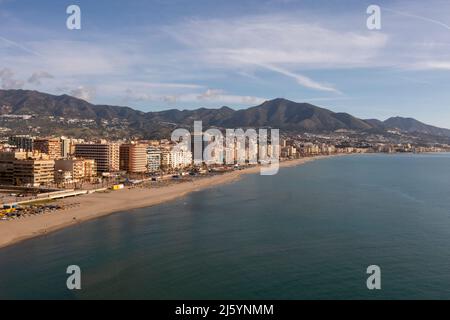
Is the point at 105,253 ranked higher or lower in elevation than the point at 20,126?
lower

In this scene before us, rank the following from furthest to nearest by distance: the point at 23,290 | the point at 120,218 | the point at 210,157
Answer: the point at 210,157 < the point at 120,218 < the point at 23,290

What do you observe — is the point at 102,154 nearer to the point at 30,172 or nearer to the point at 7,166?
the point at 7,166

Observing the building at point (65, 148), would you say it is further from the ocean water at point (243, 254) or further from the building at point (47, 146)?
the ocean water at point (243, 254)

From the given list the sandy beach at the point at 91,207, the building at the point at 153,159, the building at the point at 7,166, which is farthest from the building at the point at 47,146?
the sandy beach at the point at 91,207

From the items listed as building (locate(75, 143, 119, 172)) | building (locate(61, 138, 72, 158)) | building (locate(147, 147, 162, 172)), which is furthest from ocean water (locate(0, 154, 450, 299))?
building (locate(61, 138, 72, 158))

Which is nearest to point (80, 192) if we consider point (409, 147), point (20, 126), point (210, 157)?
point (210, 157)
